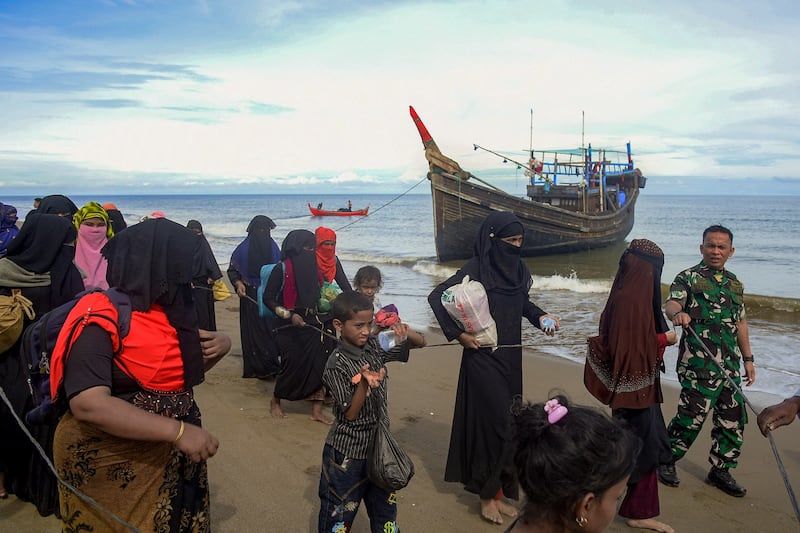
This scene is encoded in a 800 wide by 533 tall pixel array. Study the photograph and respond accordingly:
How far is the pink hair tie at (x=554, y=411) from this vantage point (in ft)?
5.66


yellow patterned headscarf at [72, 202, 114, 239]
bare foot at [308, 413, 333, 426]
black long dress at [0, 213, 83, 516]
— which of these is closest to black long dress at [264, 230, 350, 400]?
bare foot at [308, 413, 333, 426]

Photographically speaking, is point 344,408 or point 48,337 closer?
point 48,337

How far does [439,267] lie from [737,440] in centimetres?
1632

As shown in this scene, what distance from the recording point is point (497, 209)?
21547 millimetres

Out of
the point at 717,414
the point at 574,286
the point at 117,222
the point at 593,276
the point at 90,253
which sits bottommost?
the point at 593,276

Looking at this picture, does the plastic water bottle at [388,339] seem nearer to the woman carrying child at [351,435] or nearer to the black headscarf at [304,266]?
the woman carrying child at [351,435]

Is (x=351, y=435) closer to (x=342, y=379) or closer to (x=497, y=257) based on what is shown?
(x=342, y=379)

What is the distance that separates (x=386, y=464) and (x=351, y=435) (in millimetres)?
218

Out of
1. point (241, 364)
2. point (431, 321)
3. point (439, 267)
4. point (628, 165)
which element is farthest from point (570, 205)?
point (241, 364)

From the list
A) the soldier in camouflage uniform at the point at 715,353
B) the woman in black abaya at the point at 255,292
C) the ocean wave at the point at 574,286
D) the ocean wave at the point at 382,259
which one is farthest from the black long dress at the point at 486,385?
the ocean wave at the point at 382,259

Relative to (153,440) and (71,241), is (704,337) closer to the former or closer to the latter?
(153,440)

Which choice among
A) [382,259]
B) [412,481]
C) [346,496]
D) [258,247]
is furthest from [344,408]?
[382,259]

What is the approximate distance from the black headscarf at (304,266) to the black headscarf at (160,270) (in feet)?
10.4

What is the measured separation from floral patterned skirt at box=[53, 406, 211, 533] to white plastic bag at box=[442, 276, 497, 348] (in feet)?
6.38
